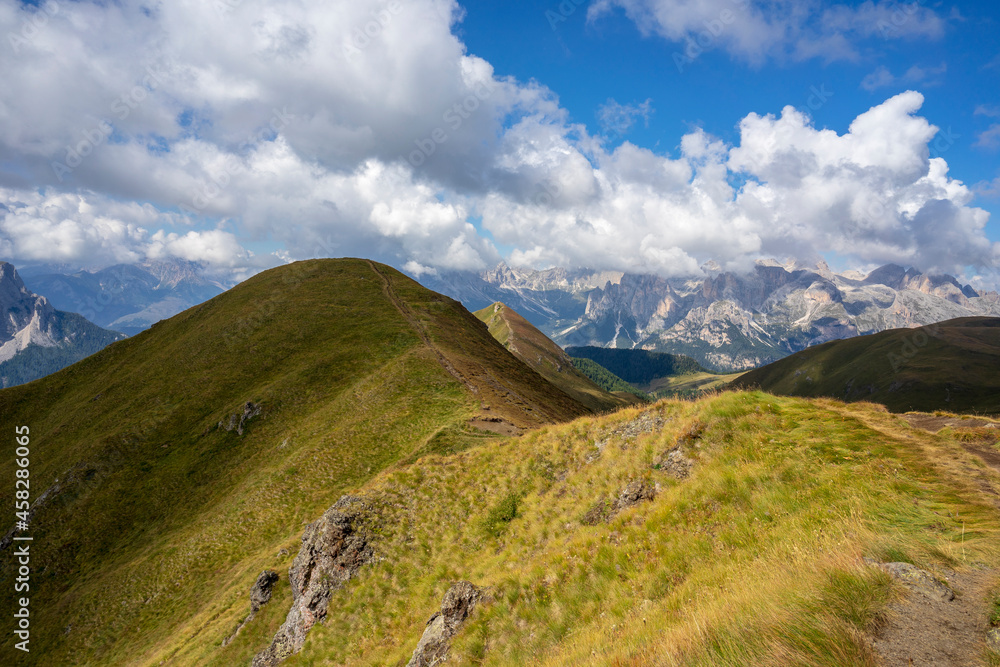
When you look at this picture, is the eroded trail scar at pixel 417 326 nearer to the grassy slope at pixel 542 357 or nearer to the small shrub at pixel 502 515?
the small shrub at pixel 502 515

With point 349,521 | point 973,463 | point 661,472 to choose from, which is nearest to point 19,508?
point 349,521

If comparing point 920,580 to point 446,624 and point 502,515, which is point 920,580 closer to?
point 446,624

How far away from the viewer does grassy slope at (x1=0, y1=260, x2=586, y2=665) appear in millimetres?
30547

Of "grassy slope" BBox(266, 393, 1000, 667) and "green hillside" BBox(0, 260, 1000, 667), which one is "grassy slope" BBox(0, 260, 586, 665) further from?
"grassy slope" BBox(266, 393, 1000, 667)

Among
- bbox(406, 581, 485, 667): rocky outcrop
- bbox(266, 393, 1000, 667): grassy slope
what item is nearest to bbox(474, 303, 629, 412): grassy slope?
bbox(266, 393, 1000, 667): grassy slope

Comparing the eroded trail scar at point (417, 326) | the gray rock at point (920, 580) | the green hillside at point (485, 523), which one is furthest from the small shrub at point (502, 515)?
the eroded trail scar at point (417, 326)

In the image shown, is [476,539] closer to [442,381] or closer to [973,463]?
[973,463]

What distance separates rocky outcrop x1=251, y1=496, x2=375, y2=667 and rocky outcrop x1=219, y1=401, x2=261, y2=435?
109 ft

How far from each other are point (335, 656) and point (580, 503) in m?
11.4

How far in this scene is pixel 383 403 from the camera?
4234 centimetres

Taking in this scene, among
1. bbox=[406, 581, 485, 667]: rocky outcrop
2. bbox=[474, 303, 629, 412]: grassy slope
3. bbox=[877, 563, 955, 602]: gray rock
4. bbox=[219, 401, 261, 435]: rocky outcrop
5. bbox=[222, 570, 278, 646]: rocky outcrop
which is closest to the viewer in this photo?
bbox=[877, 563, 955, 602]: gray rock

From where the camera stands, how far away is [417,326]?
63.4m

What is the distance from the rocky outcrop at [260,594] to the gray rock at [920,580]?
27.3 meters

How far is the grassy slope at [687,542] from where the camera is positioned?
6.22 meters
